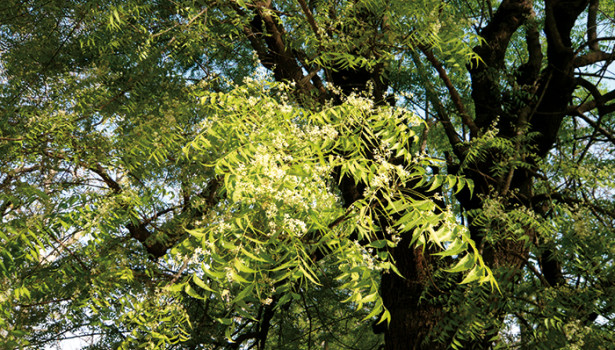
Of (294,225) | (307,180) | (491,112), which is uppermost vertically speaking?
(491,112)

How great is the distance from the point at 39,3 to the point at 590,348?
20.2 ft

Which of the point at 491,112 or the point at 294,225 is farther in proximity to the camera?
the point at 491,112

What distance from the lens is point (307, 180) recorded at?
217 cm

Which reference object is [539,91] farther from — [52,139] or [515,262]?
[52,139]

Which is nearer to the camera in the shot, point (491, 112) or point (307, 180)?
point (307, 180)

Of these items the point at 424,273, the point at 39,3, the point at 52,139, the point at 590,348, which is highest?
the point at 39,3

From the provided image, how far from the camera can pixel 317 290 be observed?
650cm

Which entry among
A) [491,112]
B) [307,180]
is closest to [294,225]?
[307,180]

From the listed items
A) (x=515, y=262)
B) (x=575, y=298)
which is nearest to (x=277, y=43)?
(x=515, y=262)

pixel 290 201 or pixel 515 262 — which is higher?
pixel 515 262

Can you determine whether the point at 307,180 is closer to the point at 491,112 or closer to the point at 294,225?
the point at 294,225

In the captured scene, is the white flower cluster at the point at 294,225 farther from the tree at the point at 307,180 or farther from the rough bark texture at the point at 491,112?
the rough bark texture at the point at 491,112

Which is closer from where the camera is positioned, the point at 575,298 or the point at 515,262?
the point at 575,298

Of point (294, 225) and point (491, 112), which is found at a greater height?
point (491, 112)
